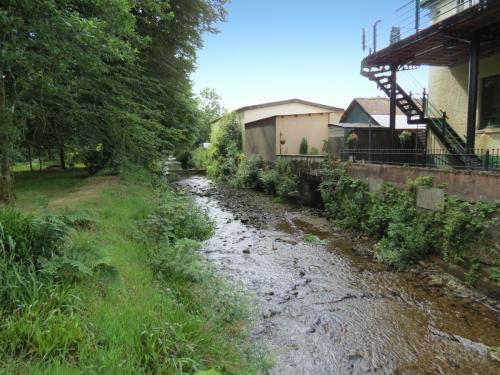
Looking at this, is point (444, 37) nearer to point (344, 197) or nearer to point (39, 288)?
point (344, 197)

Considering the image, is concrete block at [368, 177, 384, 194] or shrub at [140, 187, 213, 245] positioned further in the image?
concrete block at [368, 177, 384, 194]

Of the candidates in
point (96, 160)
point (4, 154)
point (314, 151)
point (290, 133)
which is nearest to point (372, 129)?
point (314, 151)

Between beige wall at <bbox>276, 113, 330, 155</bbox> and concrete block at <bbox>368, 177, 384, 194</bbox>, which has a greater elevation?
beige wall at <bbox>276, 113, 330, 155</bbox>

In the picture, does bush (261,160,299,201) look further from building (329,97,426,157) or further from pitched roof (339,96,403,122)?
pitched roof (339,96,403,122)

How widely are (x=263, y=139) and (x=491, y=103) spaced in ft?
43.0

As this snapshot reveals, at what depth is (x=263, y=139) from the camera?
2170 cm

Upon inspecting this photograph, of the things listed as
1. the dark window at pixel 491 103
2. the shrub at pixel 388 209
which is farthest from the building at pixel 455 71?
the shrub at pixel 388 209

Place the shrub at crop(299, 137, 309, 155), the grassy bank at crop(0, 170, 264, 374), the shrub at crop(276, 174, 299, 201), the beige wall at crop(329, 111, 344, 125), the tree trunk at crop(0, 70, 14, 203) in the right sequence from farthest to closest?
the beige wall at crop(329, 111, 344, 125) → the shrub at crop(299, 137, 309, 155) → the shrub at crop(276, 174, 299, 201) → the tree trunk at crop(0, 70, 14, 203) → the grassy bank at crop(0, 170, 264, 374)

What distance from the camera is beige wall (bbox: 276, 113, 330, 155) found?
20250mm

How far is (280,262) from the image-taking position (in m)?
7.90

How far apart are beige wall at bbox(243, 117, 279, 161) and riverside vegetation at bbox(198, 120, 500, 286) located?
7.87m

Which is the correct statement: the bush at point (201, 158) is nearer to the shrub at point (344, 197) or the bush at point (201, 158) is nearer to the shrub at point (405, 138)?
the shrub at point (344, 197)

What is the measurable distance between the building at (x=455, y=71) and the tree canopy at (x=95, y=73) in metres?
8.03

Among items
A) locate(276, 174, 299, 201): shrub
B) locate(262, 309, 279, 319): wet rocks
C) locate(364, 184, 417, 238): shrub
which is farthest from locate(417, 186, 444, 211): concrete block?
locate(276, 174, 299, 201): shrub
